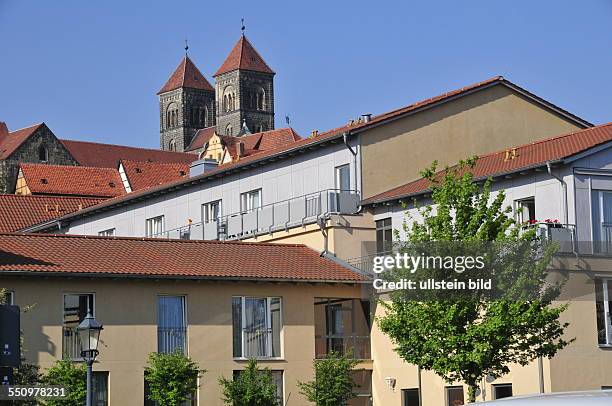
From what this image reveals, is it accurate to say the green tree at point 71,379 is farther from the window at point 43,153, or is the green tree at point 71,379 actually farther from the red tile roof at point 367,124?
the window at point 43,153

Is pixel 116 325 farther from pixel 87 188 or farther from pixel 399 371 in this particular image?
pixel 87 188

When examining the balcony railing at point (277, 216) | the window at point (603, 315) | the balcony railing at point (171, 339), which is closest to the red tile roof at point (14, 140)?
the balcony railing at point (277, 216)

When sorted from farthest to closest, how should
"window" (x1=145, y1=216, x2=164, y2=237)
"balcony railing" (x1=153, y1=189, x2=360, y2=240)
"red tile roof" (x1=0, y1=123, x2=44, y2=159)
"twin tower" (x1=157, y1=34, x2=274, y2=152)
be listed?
1. "twin tower" (x1=157, y1=34, x2=274, y2=152)
2. "red tile roof" (x1=0, y1=123, x2=44, y2=159)
3. "window" (x1=145, y1=216, x2=164, y2=237)
4. "balcony railing" (x1=153, y1=189, x2=360, y2=240)

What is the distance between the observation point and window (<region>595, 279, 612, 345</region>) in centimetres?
3488

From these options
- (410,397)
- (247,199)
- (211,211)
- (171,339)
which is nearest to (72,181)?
(211,211)

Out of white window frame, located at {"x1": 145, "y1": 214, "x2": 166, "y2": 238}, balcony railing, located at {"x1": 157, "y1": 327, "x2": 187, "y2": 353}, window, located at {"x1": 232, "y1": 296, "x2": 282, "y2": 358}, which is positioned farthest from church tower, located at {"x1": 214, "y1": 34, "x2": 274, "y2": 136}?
balcony railing, located at {"x1": 157, "y1": 327, "x2": 187, "y2": 353}

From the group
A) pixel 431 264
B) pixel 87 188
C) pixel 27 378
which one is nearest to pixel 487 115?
pixel 431 264

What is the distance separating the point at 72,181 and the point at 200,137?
94026 millimetres

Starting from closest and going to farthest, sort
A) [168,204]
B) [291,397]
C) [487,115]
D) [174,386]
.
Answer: [174,386] < [291,397] < [487,115] < [168,204]

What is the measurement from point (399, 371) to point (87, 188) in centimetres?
5049

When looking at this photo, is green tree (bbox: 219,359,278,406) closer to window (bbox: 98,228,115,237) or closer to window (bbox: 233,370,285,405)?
window (bbox: 233,370,285,405)

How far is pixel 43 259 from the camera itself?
117 feet

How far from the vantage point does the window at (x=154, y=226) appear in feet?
171

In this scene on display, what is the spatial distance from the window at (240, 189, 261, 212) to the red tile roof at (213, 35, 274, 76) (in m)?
129
